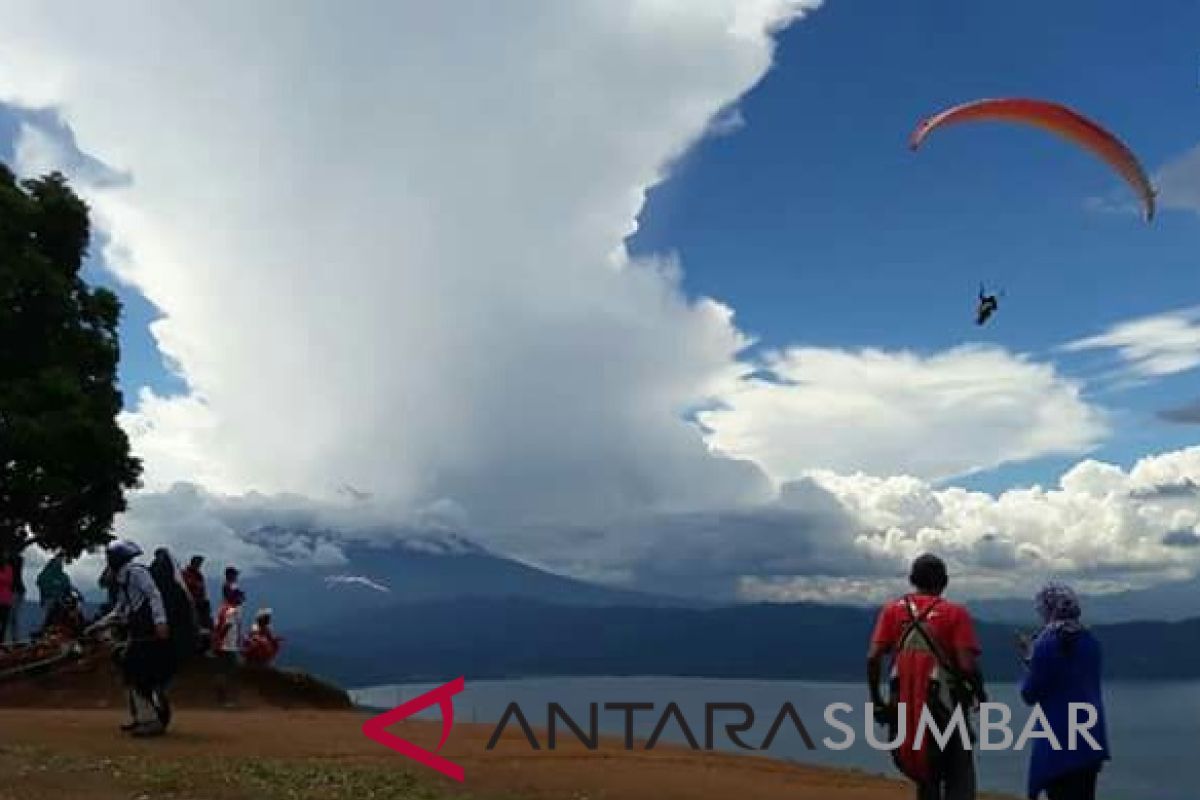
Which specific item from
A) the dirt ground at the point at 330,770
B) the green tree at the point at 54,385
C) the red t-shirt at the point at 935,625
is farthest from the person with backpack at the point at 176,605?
the green tree at the point at 54,385

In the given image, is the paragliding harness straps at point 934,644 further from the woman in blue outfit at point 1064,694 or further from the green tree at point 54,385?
the green tree at point 54,385

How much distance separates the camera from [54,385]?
30.3 meters

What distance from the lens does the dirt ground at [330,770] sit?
1312 centimetres

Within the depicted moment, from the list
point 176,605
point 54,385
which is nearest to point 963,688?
point 176,605

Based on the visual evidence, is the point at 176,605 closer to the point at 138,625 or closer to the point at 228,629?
the point at 138,625

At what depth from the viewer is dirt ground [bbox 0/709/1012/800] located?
43.0 ft

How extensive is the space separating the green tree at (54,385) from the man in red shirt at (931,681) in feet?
78.6

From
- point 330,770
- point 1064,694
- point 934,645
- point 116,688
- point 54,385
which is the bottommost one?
point 330,770

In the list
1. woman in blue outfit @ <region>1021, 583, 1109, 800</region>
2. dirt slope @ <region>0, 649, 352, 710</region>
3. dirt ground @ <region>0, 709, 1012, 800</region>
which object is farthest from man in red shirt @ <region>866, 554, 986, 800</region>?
dirt slope @ <region>0, 649, 352, 710</region>

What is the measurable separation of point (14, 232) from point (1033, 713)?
92.0ft

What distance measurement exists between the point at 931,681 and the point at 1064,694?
1.06 metres

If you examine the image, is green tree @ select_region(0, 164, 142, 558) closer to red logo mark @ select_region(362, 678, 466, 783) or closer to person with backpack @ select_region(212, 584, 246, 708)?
person with backpack @ select_region(212, 584, 246, 708)

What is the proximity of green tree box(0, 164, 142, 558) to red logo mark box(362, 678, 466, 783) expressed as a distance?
13.7m

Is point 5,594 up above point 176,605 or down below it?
above
